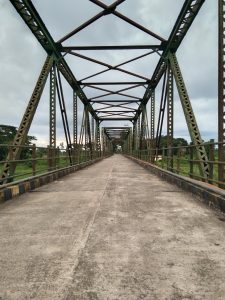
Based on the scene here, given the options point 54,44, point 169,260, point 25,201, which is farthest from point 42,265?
point 54,44

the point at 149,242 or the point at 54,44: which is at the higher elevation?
the point at 54,44

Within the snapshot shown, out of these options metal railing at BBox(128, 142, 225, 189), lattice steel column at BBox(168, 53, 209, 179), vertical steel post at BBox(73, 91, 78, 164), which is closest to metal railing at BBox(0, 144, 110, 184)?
vertical steel post at BBox(73, 91, 78, 164)

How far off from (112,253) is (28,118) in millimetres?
9289

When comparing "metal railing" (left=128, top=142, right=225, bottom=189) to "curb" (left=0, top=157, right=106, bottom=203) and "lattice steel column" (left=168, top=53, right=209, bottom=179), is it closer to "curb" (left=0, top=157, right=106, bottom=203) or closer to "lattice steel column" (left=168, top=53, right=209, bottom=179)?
"lattice steel column" (left=168, top=53, right=209, bottom=179)

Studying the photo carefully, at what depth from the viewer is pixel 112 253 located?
11.4 feet

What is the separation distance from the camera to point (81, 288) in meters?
2.62

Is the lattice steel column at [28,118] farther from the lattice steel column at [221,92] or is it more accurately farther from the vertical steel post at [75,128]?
the vertical steel post at [75,128]

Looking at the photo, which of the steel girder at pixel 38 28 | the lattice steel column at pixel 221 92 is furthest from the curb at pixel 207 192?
the steel girder at pixel 38 28

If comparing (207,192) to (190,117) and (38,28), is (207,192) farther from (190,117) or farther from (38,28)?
(38,28)

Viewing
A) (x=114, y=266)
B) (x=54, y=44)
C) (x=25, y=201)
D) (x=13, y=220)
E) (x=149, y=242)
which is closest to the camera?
(x=114, y=266)

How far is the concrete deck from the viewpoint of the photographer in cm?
261

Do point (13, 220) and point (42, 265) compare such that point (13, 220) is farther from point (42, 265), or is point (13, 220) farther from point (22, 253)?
point (42, 265)

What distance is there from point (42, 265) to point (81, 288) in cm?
64

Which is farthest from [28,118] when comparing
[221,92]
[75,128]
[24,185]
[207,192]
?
[75,128]
